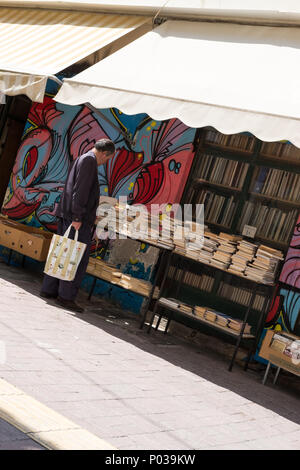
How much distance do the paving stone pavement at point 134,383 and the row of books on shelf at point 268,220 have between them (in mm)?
1531

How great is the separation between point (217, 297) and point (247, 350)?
807mm

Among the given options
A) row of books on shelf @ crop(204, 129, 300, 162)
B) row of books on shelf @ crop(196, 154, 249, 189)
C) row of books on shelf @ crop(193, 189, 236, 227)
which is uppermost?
row of books on shelf @ crop(204, 129, 300, 162)

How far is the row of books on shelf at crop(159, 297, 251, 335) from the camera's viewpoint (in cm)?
750

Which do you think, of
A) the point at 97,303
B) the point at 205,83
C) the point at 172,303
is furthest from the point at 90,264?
the point at 205,83

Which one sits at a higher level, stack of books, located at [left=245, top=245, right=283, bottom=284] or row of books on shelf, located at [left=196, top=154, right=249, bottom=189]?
row of books on shelf, located at [left=196, top=154, right=249, bottom=189]

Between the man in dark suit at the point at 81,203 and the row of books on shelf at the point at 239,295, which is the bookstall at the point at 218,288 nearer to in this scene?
the row of books on shelf at the point at 239,295

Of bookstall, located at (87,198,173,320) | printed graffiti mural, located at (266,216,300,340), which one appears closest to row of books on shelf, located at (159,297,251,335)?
bookstall, located at (87,198,173,320)

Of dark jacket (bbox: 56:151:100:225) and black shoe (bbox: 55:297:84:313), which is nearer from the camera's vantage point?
dark jacket (bbox: 56:151:100:225)

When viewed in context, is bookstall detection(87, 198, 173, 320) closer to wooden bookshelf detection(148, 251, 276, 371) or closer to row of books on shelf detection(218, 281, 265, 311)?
wooden bookshelf detection(148, 251, 276, 371)

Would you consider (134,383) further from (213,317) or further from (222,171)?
(222,171)

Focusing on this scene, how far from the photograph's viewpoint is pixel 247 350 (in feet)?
26.8

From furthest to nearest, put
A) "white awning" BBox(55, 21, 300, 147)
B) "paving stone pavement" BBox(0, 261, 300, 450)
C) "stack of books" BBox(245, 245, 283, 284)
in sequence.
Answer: "stack of books" BBox(245, 245, 283, 284)
"white awning" BBox(55, 21, 300, 147)
"paving stone pavement" BBox(0, 261, 300, 450)

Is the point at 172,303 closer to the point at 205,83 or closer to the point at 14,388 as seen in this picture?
the point at 205,83

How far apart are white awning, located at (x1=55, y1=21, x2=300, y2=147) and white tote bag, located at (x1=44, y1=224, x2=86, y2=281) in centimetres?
165
